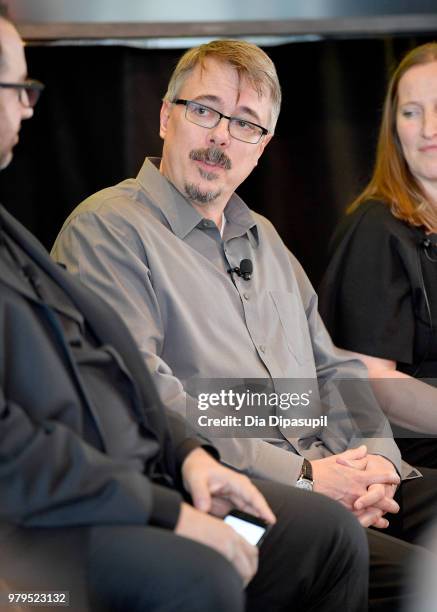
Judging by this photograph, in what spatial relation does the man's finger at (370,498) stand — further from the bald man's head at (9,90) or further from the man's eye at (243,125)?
the bald man's head at (9,90)

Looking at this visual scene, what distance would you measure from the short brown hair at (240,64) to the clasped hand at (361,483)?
3.03 feet

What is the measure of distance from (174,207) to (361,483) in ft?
2.77

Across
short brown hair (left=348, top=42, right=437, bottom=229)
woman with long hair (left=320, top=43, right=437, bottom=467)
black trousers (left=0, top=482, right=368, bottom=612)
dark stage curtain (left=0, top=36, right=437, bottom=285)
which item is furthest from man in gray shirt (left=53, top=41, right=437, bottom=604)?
dark stage curtain (left=0, top=36, right=437, bottom=285)

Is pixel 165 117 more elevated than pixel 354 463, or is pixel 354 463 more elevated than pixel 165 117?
pixel 165 117

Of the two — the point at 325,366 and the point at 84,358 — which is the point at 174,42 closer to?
the point at 325,366

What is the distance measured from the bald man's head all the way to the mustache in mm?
773

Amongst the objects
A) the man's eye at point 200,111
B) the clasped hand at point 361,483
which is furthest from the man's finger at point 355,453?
the man's eye at point 200,111

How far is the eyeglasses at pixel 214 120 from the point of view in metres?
2.52

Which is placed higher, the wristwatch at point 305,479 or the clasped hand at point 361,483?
the wristwatch at point 305,479

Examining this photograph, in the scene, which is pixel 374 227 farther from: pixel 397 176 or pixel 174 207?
pixel 174 207

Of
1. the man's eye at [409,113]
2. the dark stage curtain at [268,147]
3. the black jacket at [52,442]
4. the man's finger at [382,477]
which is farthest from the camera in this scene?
the dark stage curtain at [268,147]

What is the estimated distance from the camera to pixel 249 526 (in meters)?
1.82

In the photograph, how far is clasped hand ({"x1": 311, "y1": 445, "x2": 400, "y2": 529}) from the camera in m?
2.29

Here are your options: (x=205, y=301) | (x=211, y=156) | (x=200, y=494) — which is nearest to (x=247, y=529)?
(x=200, y=494)
